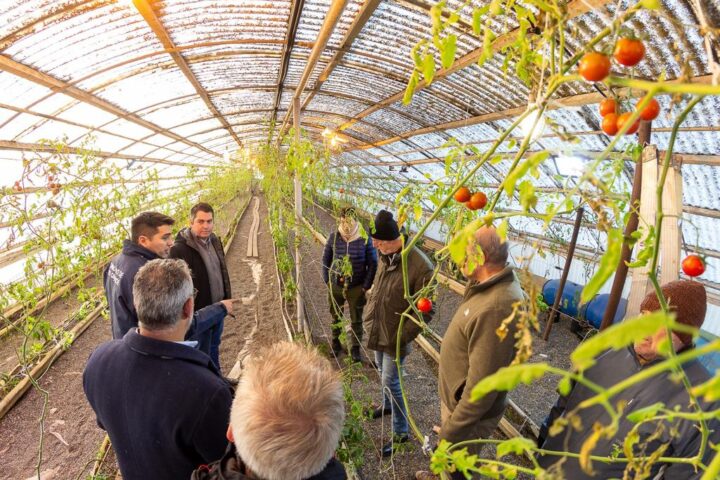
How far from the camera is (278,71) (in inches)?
230

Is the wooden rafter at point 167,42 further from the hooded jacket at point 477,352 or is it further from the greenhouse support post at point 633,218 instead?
the greenhouse support post at point 633,218

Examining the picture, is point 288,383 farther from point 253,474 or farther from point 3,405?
point 3,405

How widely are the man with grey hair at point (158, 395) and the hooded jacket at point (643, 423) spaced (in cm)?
137

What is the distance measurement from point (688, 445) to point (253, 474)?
5.24ft

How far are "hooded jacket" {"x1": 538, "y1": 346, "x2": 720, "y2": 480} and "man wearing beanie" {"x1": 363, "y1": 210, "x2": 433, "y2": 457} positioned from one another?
4.06 feet

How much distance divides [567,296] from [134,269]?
602cm

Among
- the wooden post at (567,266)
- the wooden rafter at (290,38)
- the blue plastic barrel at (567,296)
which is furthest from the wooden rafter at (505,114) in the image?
the blue plastic barrel at (567,296)

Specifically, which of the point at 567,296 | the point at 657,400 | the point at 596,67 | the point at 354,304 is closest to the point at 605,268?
the point at 596,67

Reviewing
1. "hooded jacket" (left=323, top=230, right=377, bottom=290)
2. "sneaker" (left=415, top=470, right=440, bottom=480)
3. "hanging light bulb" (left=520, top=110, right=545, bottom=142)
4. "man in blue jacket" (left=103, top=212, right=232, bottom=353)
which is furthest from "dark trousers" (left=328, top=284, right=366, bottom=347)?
"hanging light bulb" (left=520, top=110, right=545, bottom=142)

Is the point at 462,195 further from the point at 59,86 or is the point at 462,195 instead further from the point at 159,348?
the point at 59,86

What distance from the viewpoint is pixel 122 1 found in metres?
3.22

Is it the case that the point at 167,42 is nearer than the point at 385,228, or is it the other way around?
the point at 385,228

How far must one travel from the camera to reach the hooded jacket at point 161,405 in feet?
4.74

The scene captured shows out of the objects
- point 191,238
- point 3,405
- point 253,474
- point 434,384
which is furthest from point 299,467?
point 3,405
